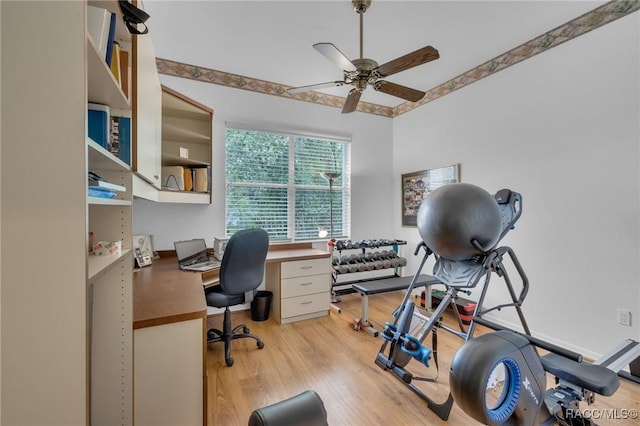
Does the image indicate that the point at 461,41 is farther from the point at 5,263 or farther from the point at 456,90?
the point at 5,263

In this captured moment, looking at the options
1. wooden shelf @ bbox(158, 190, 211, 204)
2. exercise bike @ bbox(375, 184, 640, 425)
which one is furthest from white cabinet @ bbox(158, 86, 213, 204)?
exercise bike @ bbox(375, 184, 640, 425)

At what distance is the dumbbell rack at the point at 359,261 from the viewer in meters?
3.54

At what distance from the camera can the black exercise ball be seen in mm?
1600

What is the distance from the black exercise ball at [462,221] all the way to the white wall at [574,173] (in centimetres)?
131

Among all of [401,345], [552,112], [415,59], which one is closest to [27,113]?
[415,59]

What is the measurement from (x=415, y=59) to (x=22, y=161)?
2093 millimetres

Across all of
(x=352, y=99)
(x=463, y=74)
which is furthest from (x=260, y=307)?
(x=463, y=74)

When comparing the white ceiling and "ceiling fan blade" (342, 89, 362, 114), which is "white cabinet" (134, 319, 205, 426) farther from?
the white ceiling

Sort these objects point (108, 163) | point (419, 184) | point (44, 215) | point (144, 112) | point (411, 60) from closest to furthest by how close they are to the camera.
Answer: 1. point (44, 215)
2. point (108, 163)
3. point (144, 112)
4. point (411, 60)
5. point (419, 184)

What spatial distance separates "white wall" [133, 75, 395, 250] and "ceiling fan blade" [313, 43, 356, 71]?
1.74 metres

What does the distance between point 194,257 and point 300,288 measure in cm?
117

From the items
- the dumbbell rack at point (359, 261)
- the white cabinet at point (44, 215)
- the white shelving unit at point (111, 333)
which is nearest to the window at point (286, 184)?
the dumbbell rack at point (359, 261)

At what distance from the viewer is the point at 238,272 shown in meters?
2.22

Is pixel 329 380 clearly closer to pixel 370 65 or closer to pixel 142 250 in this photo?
pixel 142 250
